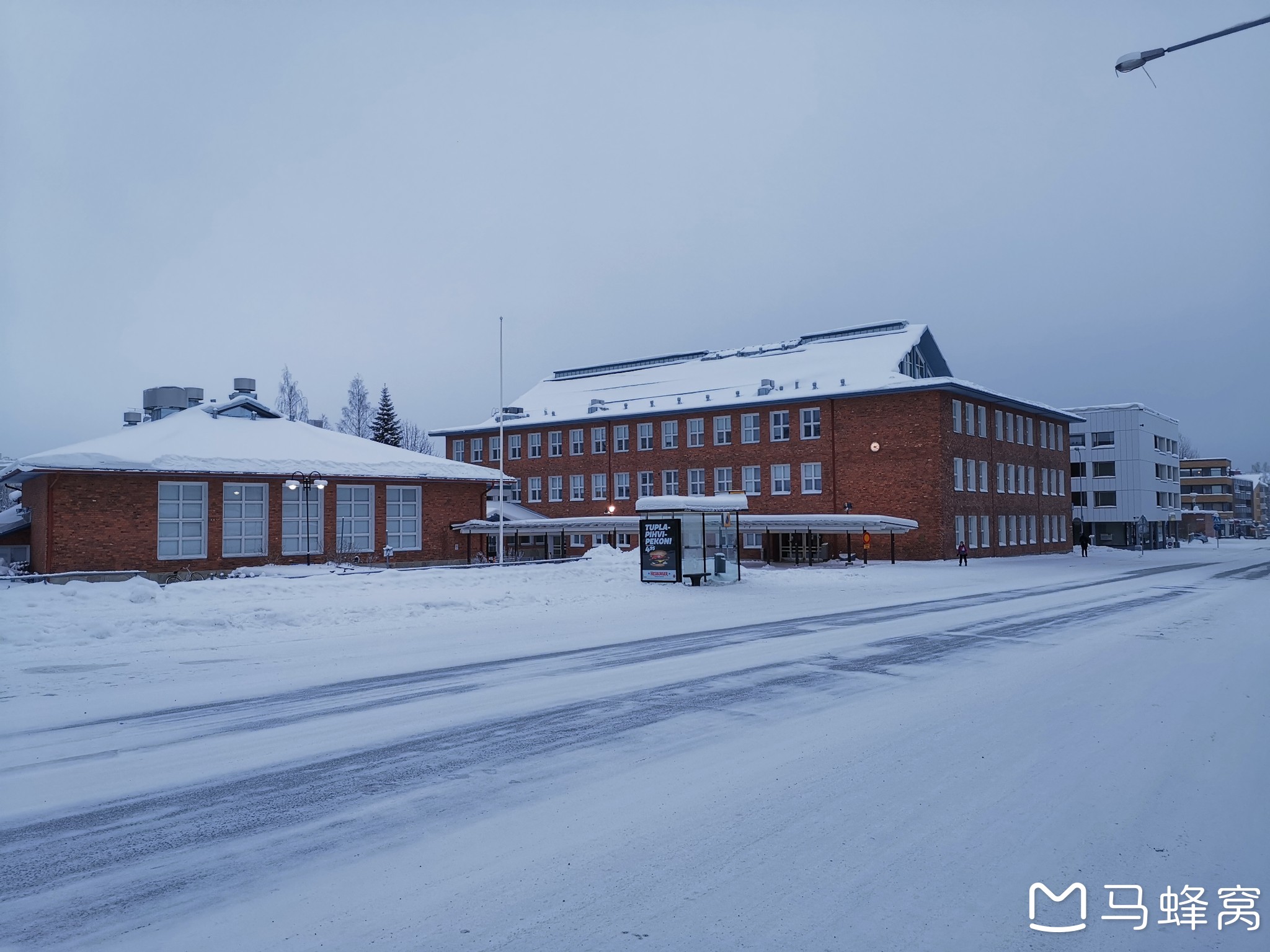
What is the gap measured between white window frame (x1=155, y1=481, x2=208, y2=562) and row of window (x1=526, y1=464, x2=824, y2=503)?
26.7 meters

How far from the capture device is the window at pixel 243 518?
1355 inches

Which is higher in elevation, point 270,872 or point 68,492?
point 68,492

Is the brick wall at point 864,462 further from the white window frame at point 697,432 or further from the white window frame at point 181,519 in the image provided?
the white window frame at point 181,519

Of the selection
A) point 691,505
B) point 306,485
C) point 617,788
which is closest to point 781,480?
point 691,505

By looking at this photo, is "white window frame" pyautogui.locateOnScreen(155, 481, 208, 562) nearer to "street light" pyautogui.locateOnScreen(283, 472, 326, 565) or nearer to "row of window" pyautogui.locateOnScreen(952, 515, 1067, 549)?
"street light" pyautogui.locateOnScreen(283, 472, 326, 565)

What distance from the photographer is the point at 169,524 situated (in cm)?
3294

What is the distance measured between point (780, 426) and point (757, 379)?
5.90 meters

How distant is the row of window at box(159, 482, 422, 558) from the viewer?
3309cm

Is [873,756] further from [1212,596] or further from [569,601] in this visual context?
[1212,596]

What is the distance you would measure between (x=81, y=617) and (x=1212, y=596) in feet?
90.3

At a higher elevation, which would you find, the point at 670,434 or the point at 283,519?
the point at 670,434

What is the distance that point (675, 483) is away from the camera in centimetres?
6469

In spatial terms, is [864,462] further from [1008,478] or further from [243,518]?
[243,518]

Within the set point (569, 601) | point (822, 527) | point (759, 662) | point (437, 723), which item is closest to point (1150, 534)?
point (822, 527)
